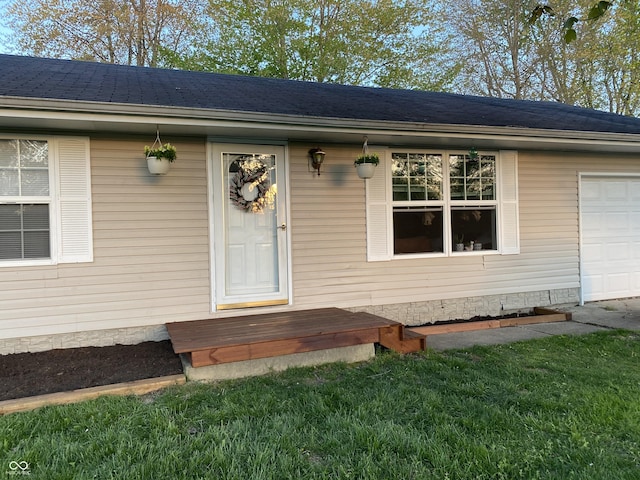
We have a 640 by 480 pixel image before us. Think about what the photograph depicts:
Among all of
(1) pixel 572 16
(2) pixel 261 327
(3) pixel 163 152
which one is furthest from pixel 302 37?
(1) pixel 572 16

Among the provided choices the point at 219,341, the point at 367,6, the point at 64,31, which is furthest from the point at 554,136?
the point at 64,31

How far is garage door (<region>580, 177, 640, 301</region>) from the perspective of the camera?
21.4 feet

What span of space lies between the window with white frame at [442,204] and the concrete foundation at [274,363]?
5.16 feet

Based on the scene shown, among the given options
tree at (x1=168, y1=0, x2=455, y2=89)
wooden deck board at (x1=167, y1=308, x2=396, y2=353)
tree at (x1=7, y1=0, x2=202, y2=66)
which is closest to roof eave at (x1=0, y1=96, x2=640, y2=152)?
wooden deck board at (x1=167, y1=308, x2=396, y2=353)

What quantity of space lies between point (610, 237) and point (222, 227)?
5.75m

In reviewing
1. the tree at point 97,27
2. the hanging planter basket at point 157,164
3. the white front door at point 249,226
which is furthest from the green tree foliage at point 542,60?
the hanging planter basket at point 157,164

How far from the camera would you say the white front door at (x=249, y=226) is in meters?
4.85

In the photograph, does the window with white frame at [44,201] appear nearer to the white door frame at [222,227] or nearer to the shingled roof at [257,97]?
the shingled roof at [257,97]

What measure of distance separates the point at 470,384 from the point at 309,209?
2655 mm

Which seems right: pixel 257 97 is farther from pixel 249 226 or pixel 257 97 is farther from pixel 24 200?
pixel 24 200

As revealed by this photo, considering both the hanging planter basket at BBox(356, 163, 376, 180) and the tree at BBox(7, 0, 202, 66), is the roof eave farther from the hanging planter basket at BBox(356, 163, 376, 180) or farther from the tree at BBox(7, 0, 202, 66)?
the tree at BBox(7, 0, 202, 66)

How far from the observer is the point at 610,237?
6.69m

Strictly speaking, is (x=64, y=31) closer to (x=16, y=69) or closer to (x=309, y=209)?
(x=16, y=69)

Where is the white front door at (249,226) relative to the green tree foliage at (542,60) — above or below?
below
